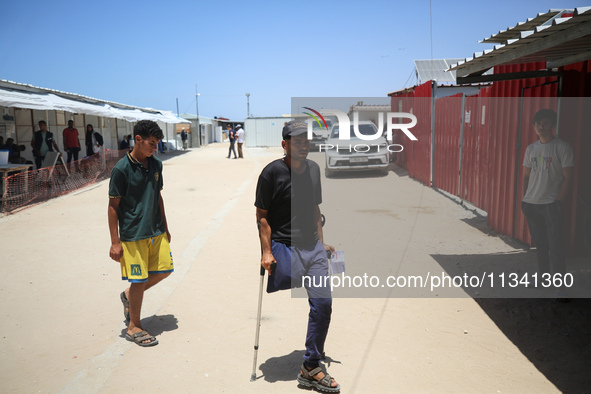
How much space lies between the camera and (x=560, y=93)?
17.7 ft

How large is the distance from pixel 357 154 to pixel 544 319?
1116 centimetres

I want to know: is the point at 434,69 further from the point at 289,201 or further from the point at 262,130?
the point at 262,130

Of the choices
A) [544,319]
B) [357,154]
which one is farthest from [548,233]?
[357,154]

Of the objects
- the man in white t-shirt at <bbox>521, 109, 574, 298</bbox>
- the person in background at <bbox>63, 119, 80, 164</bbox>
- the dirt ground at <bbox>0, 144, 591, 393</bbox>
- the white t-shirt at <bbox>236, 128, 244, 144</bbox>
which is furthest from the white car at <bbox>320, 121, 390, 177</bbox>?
the white t-shirt at <bbox>236, 128, 244, 144</bbox>

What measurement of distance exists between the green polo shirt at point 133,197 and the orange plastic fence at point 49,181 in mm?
7778

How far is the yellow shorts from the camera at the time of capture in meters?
3.81

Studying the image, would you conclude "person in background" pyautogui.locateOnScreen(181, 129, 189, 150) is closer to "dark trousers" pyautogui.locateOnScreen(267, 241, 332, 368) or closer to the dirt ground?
the dirt ground

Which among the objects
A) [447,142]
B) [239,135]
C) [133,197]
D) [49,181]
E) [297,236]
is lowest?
[49,181]

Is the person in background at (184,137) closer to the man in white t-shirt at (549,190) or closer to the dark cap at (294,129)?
the man in white t-shirt at (549,190)

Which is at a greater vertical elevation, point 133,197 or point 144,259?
point 133,197

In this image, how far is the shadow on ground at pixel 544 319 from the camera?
3.44 meters

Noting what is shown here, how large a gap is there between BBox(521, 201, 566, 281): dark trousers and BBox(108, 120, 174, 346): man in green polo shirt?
3661 millimetres

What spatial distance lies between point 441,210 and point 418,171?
4705 mm

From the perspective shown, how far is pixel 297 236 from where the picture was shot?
3326mm
